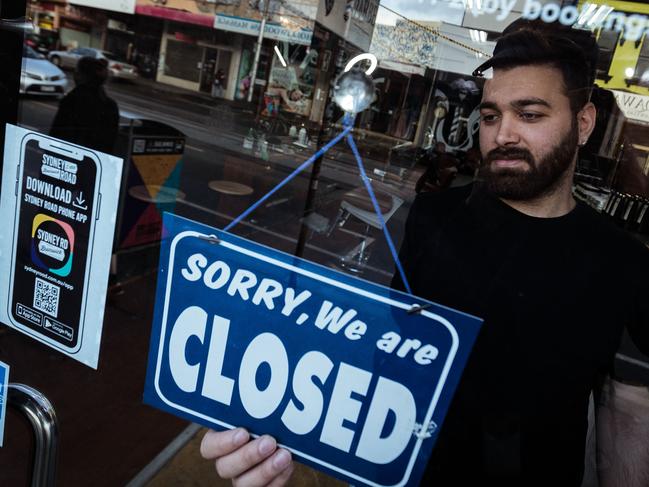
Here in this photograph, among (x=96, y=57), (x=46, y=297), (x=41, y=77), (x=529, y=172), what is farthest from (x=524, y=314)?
(x=41, y=77)

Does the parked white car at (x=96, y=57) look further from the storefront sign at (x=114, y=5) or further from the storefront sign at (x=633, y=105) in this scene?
the storefront sign at (x=633, y=105)

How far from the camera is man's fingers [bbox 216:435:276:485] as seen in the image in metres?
0.84

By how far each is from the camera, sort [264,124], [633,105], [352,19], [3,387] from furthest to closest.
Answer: [264,124] < [3,387] < [352,19] < [633,105]

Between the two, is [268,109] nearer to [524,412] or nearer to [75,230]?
[75,230]

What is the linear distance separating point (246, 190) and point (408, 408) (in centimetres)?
103

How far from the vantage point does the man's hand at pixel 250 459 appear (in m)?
0.84

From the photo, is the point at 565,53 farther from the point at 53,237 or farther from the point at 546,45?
the point at 53,237

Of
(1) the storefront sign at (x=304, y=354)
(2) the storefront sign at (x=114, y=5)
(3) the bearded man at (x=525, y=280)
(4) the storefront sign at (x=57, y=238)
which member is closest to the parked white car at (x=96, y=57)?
(2) the storefront sign at (x=114, y=5)

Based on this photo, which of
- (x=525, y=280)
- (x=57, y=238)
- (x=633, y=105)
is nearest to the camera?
(x=633, y=105)

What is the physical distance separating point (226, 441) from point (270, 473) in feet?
0.31

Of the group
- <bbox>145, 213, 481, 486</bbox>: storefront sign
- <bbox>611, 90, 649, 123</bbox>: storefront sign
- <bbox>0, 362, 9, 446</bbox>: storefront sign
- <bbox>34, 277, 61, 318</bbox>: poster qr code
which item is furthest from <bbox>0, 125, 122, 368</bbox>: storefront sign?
<bbox>611, 90, 649, 123</bbox>: storefront sign

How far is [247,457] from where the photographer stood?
2.77ft

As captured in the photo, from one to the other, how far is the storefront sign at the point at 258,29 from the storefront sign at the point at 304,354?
1.89ft

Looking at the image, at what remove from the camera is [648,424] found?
902 mm
